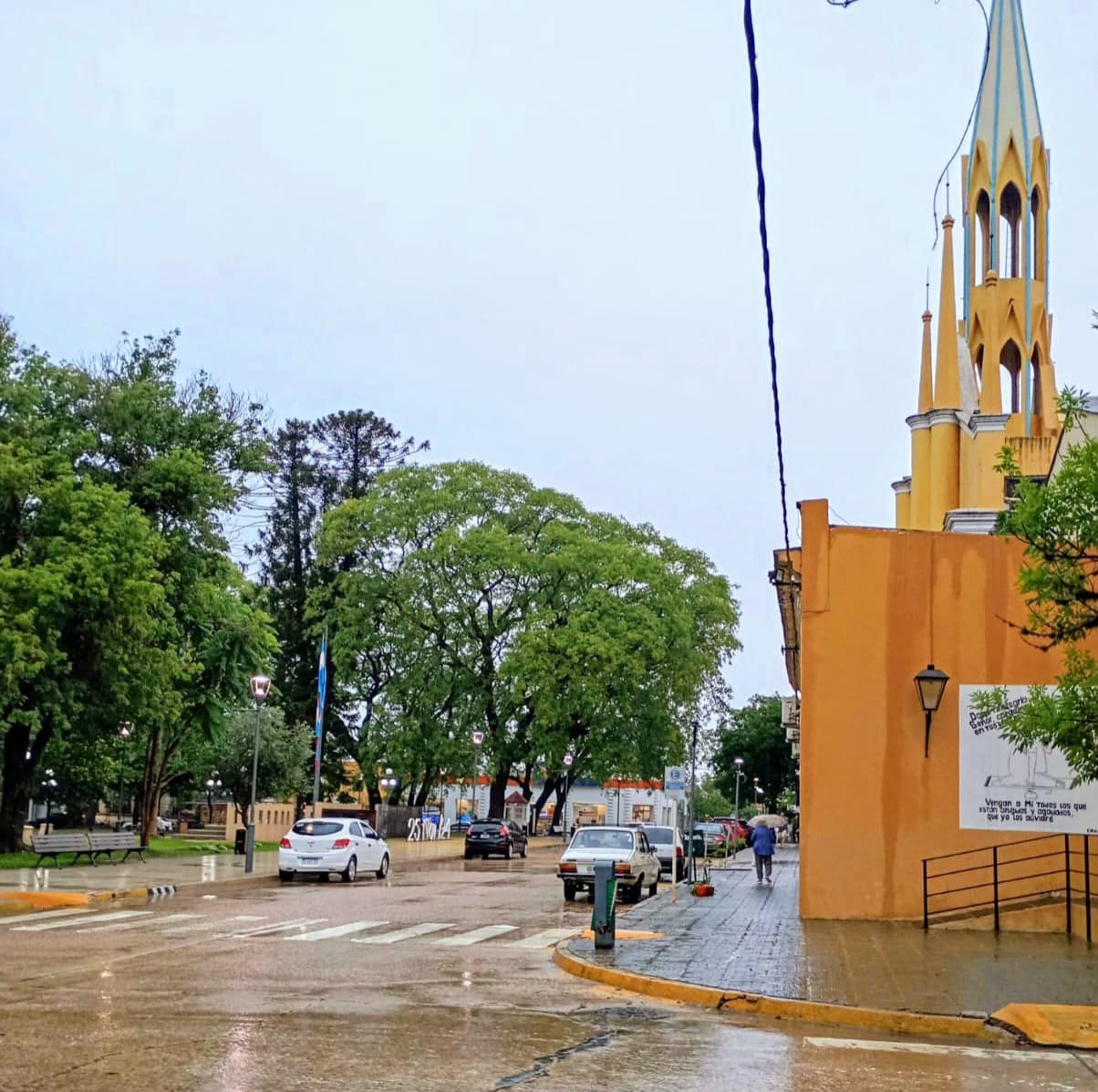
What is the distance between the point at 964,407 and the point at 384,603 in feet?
96.0

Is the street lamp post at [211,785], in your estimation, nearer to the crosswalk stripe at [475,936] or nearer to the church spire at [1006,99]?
the church spire at [1006,99]

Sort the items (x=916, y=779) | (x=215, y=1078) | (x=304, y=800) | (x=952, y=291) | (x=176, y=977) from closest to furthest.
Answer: (x=215, y=1078) < (x=176, y=977) < (x=916, y=779) < (x=952, y=291) < (x=304, y=800)

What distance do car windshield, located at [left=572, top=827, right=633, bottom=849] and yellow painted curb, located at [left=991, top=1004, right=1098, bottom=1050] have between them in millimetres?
16402

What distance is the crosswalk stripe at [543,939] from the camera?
57.9 ft

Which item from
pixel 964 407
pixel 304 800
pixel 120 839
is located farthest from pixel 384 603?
pixel 964 407

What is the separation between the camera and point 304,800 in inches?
2719

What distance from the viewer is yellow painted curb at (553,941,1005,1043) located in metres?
10.9

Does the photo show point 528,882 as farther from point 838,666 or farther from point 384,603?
point 384,603

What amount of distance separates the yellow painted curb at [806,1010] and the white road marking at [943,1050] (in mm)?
477

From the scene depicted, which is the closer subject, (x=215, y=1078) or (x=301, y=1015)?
(x=215, y=1078)

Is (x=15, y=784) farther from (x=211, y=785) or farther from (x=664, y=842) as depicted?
(x=211, y=785)

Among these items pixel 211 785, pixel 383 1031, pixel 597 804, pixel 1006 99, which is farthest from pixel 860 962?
pixel 597 804

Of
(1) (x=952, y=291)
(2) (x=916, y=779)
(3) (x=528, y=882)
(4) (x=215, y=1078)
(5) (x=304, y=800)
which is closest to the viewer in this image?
(4) (x=215, y=1078)

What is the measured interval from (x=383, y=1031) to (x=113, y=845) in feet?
81.6
